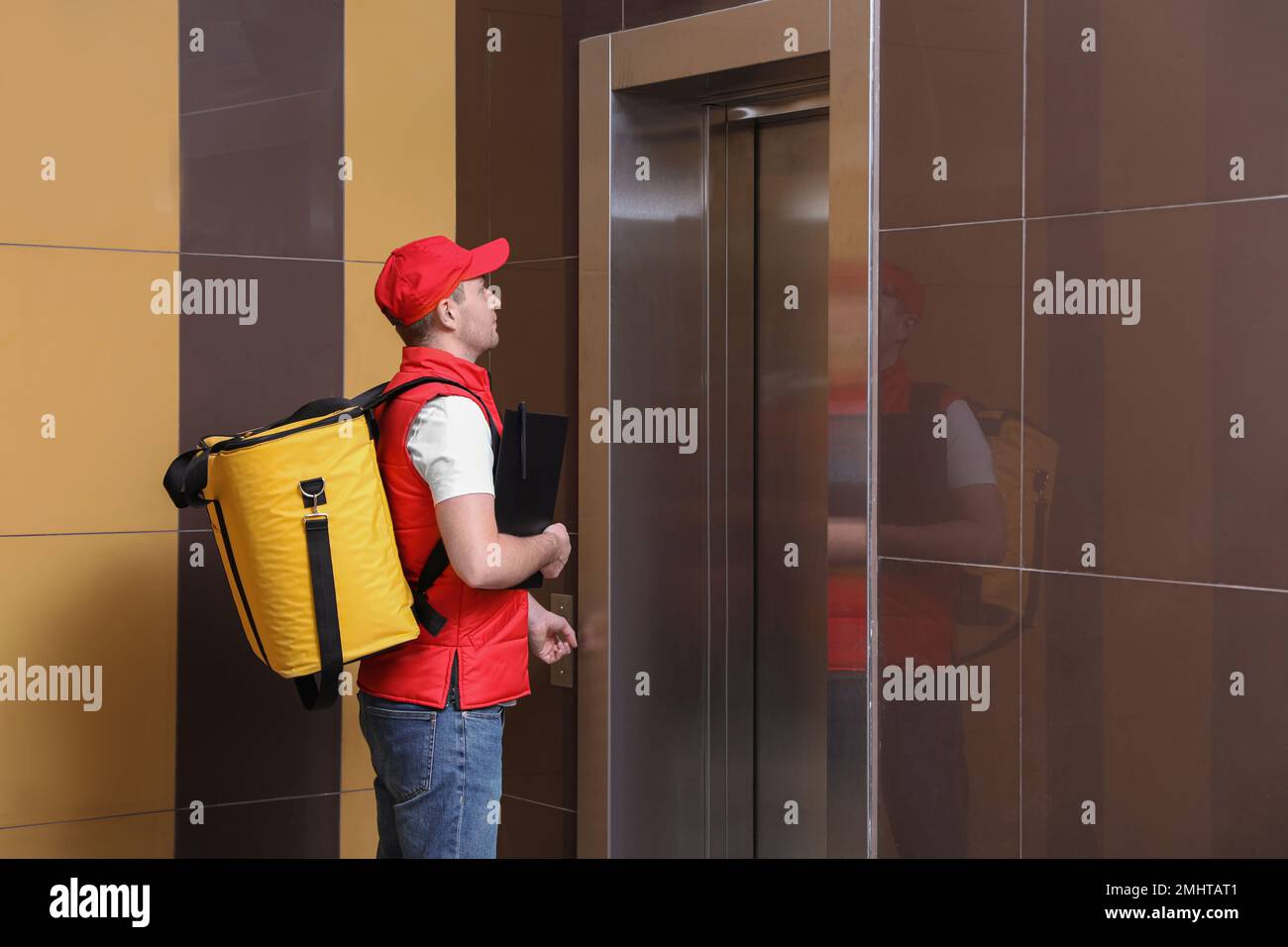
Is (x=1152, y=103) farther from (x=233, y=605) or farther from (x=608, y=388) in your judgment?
(x=233, y=605)

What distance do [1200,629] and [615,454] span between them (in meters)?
1.55

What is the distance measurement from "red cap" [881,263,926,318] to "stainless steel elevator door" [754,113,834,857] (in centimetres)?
43

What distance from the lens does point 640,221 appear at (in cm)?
376

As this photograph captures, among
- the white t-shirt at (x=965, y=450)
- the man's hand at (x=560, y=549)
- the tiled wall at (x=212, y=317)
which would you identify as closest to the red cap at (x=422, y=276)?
the man's hand at (x=560, y=549)

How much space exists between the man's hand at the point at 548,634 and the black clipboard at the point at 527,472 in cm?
30

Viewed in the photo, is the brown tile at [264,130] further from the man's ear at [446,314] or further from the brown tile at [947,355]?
the brown tile at [947,355]

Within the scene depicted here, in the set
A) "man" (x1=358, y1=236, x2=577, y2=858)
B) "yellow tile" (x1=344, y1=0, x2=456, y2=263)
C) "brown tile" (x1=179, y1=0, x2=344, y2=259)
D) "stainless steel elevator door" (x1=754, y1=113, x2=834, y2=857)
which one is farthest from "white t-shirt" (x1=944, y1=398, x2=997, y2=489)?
"brown tile" (x1=179, y1=0, x2=344, y2=259)

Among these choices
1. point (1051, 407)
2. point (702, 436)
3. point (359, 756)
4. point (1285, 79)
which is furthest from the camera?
point (359, 756)

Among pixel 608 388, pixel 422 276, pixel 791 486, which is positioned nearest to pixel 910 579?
pixel 791 486

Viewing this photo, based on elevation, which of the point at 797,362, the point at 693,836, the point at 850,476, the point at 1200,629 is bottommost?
the point at 693,836

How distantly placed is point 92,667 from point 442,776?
4.26ft

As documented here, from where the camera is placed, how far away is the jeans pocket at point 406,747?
2891 mm
